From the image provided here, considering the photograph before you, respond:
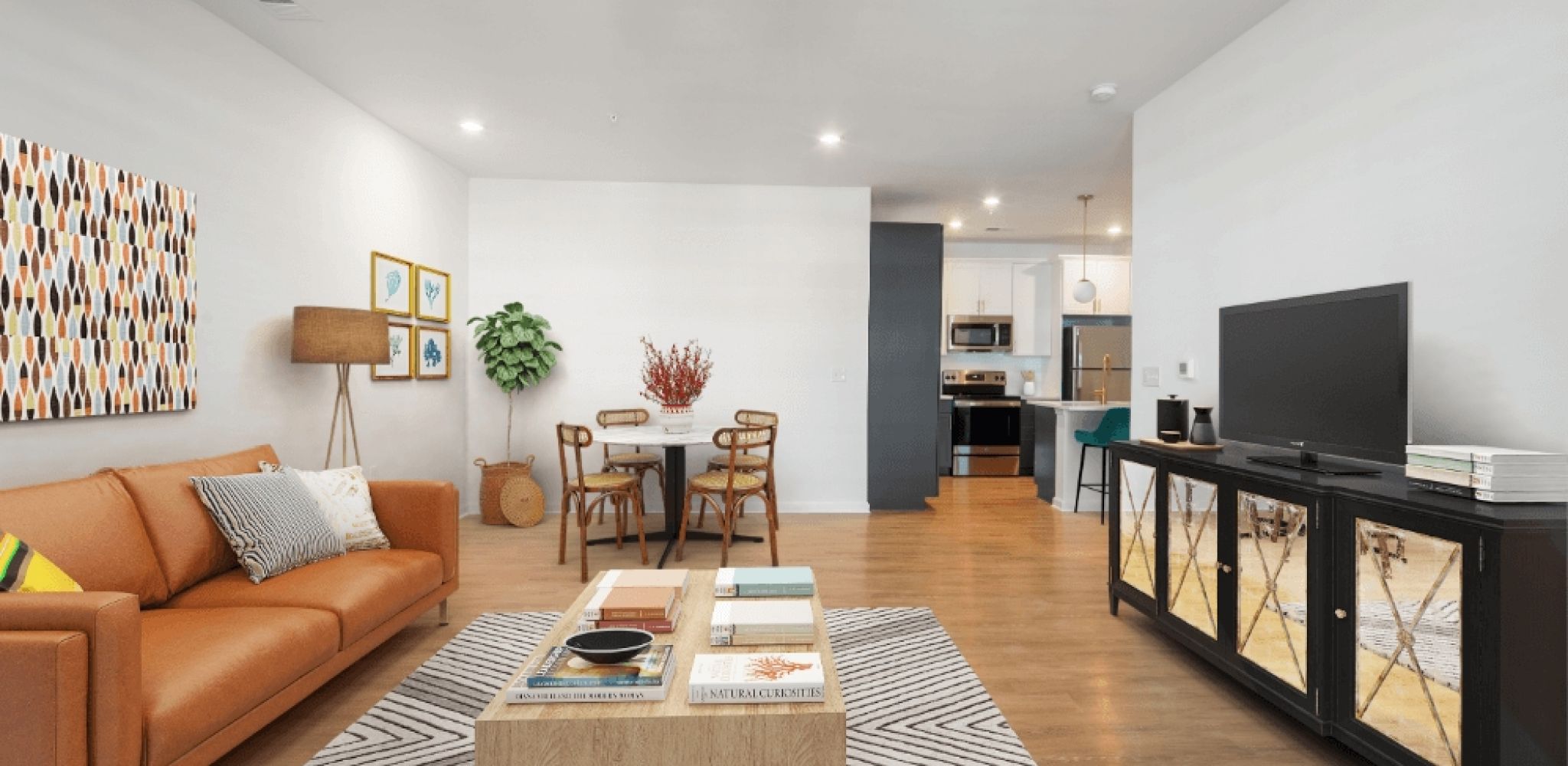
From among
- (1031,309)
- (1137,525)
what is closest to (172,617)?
(1137,525)

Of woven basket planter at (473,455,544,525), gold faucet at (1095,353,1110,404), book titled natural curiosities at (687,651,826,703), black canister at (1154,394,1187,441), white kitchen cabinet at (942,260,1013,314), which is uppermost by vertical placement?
white kitchen cabinet at (942,260,1013,314)

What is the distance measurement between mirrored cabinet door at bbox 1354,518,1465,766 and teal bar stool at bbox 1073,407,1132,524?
12.2 feet

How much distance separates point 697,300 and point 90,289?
12.6 feet

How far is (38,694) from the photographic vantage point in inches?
59.9

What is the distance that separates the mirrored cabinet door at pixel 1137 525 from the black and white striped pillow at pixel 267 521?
132 inches

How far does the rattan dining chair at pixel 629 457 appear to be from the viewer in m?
5.12

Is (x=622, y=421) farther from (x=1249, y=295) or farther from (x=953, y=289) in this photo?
(x=953, y=289)

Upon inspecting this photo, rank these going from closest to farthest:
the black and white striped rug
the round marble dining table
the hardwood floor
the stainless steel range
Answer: the black and white striped rug < the hardwood floor < the round marble dining table < the stainless steel range

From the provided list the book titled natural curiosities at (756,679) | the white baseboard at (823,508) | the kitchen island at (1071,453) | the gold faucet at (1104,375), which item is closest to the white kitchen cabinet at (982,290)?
the gold faucet at (1104,375)

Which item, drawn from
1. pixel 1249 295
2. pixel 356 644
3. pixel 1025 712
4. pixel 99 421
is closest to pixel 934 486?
pixel 1249 295

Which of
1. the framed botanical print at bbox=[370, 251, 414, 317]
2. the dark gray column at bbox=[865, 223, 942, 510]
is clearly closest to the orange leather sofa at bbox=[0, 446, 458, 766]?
the framed botanical print at bbox=[370, 251, 414, 317]

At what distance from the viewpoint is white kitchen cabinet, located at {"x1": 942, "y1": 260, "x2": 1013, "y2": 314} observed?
8742 mm

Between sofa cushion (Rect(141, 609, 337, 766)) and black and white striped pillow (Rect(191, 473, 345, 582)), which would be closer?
sofa cushion (Rect(141, 609, 337, 766))

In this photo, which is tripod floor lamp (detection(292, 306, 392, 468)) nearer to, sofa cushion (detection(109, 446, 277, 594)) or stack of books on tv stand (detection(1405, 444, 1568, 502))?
sofa cushion (detection(109, 446, 277, 594))
